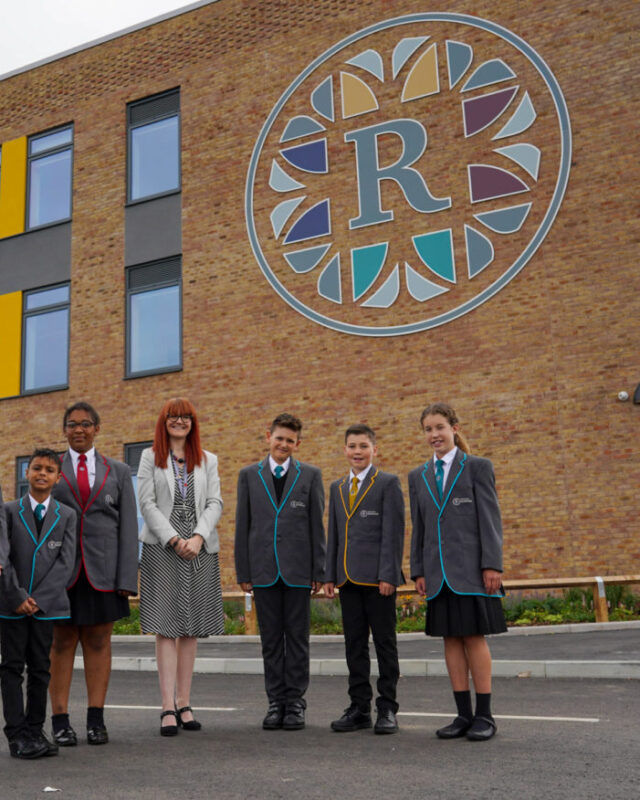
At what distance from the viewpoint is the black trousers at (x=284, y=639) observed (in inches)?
236

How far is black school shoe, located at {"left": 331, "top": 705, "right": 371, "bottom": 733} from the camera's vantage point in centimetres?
569

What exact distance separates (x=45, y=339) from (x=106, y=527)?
14.3m

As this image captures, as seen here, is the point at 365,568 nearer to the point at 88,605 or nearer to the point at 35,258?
the point at 88,605

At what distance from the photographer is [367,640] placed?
596 cm

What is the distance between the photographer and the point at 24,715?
16.8 ft

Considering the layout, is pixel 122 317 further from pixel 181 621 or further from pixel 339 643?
pixel 181 621

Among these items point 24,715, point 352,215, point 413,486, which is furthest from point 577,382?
point 24,715

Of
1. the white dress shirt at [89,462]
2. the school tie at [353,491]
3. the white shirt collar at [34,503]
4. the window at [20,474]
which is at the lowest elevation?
the white shirt collar at [34,503]

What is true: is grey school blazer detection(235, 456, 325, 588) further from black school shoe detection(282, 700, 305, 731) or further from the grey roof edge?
the grey roof edge

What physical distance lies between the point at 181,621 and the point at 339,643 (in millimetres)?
6716

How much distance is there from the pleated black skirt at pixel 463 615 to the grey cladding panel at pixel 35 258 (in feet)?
49.4

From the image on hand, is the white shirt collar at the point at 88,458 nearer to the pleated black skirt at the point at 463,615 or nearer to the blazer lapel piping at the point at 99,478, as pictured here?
the blazer lapel piping at the point at 99,478

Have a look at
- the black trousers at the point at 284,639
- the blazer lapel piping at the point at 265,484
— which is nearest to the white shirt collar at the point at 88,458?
the blazer lapel piping at the point at 265,484

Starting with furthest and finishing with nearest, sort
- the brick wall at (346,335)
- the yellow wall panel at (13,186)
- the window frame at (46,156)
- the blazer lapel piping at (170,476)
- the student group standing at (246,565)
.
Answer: the yellow wall panel at (13,186)
the window frame at (46,156)
the brick wall at (346,335)
the blazer lapel piping at (170,476)
the student group standing at (246,565)
